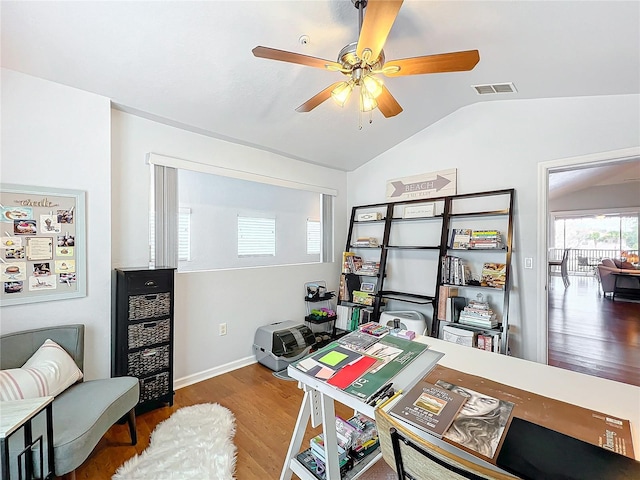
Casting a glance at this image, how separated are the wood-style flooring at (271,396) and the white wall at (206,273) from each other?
320mm

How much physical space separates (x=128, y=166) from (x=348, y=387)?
252cm

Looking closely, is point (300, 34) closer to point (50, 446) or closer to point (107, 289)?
point (107, 289)

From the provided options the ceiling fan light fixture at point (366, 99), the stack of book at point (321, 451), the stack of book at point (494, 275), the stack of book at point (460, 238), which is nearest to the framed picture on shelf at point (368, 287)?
the stack of book at point (460, 238)

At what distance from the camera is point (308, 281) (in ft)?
13.0

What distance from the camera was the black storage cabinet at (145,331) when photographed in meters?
2.21

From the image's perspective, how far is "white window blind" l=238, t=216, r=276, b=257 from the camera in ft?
14.8

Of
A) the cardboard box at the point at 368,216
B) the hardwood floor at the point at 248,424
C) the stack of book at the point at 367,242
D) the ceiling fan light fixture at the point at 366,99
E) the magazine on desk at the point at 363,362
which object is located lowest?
the hardwood floor at the point at 248,424

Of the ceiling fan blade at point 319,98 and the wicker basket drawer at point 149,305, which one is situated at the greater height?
the ceiling fan blade at point 319,98

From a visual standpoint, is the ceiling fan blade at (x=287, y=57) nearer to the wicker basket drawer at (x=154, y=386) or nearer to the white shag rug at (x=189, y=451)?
the white shag rug at (x=189, y=451)

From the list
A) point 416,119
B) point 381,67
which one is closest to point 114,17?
point 381,67

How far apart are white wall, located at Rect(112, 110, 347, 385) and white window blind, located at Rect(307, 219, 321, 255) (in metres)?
0.62

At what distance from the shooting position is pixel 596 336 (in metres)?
3.93

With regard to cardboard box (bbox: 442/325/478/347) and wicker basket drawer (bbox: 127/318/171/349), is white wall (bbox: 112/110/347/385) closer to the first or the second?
Answer: wicker basket drawer (bbox: 127/318/171/349)

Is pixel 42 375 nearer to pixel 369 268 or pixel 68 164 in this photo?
pixel 68 164
